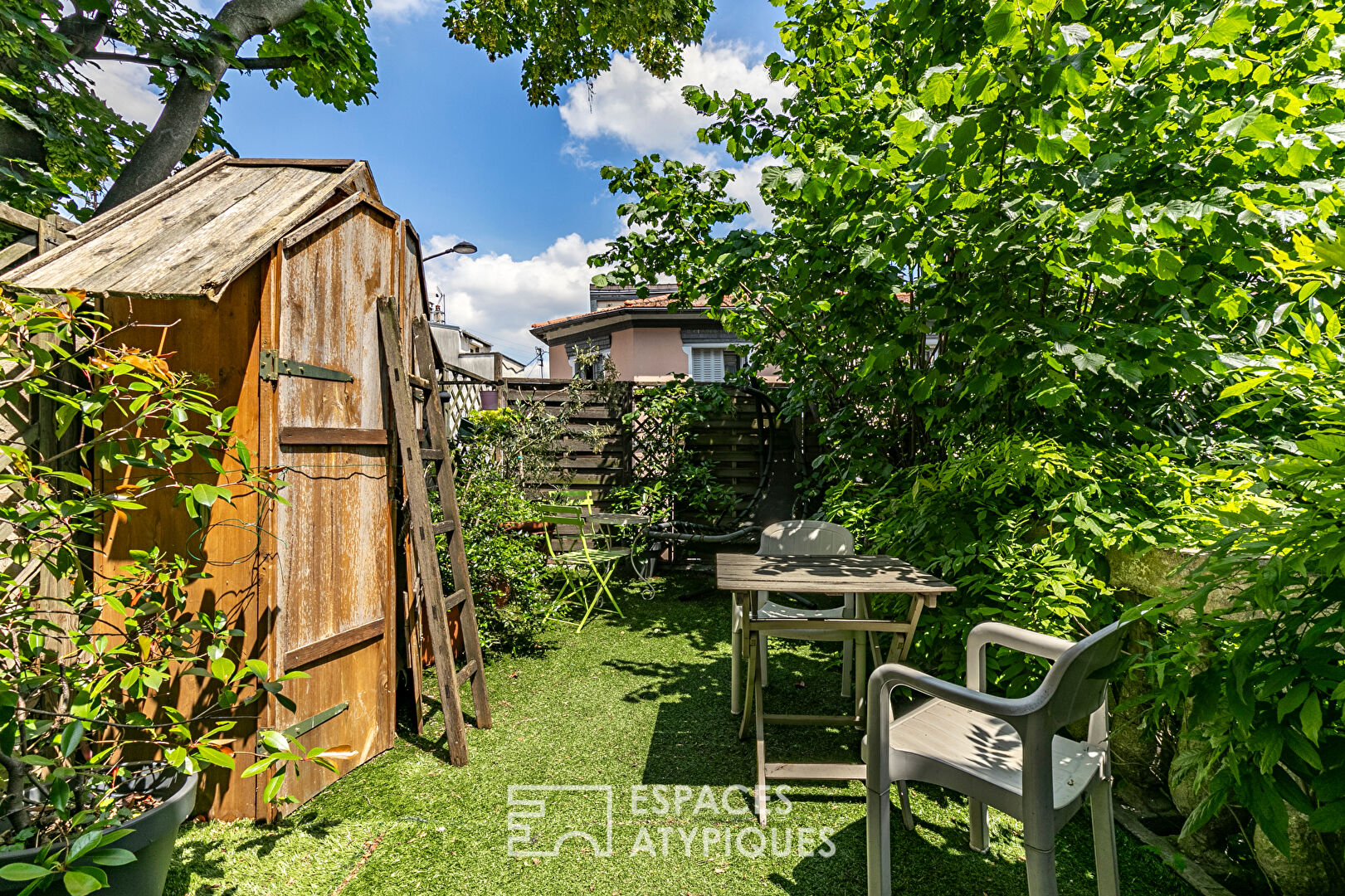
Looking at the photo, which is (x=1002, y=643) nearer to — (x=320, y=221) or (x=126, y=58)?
(x=320, y=221)

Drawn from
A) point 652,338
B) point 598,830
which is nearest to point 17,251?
point 598,830

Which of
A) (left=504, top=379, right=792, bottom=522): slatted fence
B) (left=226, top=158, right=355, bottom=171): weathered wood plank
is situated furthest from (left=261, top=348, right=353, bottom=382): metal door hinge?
(left=504, top=379, right=792, bottom=522): slatted fence

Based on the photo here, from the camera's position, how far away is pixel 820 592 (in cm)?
238

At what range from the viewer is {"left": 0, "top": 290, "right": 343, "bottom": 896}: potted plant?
53.6 inches

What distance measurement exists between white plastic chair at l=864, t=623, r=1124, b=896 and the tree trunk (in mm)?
5880

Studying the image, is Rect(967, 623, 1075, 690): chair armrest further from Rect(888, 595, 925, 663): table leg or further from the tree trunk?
the tree trunk

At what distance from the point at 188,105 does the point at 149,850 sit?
5204mm

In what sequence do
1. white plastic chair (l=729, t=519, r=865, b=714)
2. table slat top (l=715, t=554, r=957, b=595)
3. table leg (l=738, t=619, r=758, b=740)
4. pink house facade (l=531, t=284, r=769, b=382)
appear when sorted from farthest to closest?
pink house facade (l=531, t=284, r=769, b=382)
white plastic chair (l=729, t=519, r=865, b=714)
table leg (l=738, t=619, r=758, b=740)
table slat top (l=715, t=554, r=957, b=595)

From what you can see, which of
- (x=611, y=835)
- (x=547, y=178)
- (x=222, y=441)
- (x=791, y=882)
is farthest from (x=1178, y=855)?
(x=547, y=178)

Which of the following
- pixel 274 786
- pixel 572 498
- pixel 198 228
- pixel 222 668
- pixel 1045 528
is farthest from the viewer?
pixel 572 498

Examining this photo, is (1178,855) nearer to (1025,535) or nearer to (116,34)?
(1025,535)

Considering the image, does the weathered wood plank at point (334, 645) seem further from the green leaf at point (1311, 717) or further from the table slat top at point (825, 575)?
the green leaf at point (1311, 717)

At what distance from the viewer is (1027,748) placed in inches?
57.7

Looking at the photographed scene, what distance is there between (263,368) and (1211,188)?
379cm
